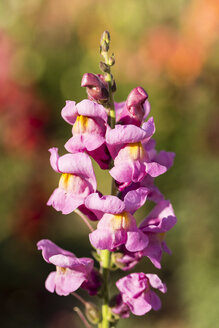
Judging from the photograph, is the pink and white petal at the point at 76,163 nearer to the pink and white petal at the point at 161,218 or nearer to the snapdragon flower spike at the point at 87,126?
the snapdragon flower spike at the point at 87,126

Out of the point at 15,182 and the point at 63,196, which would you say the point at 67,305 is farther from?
the point at 63,196

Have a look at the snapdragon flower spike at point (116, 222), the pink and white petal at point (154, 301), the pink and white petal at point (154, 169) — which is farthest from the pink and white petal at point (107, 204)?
the pink and white petal at point (154, 301)

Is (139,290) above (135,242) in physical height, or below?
below

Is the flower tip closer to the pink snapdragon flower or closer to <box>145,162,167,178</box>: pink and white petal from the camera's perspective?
<box>145,162,167,178</box>: pink and white petal

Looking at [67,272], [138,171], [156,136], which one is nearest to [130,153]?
[138,171]

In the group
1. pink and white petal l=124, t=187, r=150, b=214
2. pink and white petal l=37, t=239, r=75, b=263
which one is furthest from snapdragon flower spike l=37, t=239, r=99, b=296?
pink and white petal l=124, t=187, r=150, b=214

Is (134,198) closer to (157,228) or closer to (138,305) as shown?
(157,228)
